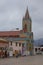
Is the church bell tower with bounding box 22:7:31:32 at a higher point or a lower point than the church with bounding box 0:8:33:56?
higher

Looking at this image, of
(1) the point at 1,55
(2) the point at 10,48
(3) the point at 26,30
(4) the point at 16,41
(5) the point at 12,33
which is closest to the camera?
(1) the point at 1,55

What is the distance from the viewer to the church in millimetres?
59366

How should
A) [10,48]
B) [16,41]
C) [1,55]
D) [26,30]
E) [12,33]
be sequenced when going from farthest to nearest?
1. [26,30]
2. [12,33]
3. [16,41]
4. [10,48]
5. [1,55]

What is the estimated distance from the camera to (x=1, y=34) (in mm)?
75375

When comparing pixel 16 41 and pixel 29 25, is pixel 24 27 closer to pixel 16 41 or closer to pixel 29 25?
pixel 29 25

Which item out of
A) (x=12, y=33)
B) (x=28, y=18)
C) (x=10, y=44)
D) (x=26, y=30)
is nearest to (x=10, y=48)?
(x=10, y=44)

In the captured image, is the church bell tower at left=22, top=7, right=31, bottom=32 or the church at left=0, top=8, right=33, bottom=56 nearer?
the church at left=0, top=8, right=33, bottom=56

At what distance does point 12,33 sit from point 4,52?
1972 cm

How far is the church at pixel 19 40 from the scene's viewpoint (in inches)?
2337

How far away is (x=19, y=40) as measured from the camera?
67.6 m

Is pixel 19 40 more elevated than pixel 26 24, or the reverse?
pixel 26 24

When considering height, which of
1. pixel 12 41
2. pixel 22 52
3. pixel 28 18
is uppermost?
pixel 28 18

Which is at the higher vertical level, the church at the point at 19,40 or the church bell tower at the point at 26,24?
the church bell tower at the point at 26,24

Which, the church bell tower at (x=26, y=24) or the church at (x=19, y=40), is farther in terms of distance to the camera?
the church bell tower at (x=26, y=24)
